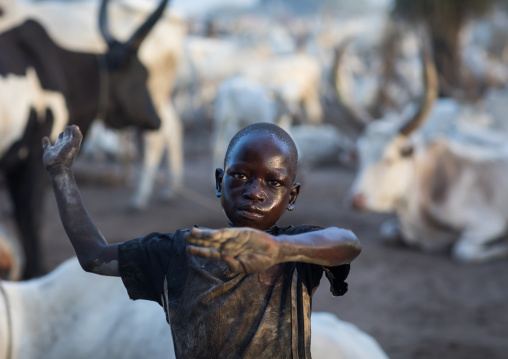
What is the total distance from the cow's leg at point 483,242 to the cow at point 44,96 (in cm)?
268

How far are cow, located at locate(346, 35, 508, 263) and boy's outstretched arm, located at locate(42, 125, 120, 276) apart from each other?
386cm

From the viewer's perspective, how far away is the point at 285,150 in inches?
57.2

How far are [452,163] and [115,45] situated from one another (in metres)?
2.95

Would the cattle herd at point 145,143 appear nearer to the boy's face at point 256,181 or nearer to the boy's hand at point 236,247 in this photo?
the boy's face at point 256,181

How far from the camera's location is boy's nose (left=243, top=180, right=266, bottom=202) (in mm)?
1406

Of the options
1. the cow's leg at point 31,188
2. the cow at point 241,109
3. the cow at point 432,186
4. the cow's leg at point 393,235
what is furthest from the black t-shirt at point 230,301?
the cow at point 241,109

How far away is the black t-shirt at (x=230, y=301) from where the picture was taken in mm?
1429

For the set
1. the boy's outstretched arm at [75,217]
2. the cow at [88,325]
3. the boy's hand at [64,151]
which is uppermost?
the boy's hand at [64,151]

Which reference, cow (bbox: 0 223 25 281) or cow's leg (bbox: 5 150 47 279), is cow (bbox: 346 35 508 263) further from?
cow (bbox: 0 223 25 281)

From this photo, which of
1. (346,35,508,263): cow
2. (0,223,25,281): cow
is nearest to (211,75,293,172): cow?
(346,35,508,263): cow

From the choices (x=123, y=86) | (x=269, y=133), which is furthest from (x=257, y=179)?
(x=123, y=86)

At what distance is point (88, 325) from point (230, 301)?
993mm

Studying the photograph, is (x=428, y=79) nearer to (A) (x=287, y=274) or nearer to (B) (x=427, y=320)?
(B) (x=427, y=320)

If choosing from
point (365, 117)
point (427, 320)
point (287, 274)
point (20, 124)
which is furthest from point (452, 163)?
point (287, 274)
